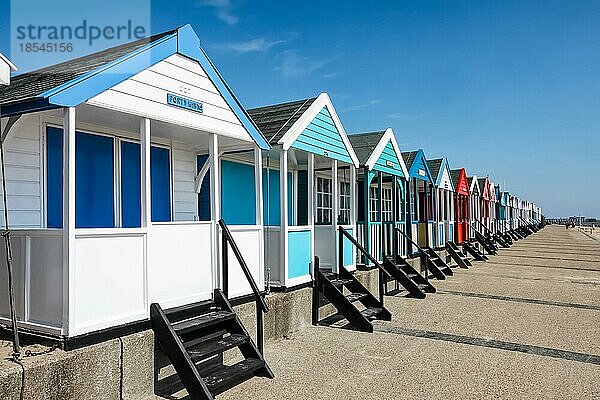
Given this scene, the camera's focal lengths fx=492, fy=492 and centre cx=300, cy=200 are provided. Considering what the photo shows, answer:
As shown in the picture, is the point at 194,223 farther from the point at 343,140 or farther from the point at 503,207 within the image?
the point at 503,207

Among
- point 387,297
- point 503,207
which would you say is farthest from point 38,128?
point 503,207

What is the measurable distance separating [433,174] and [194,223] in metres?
13.4

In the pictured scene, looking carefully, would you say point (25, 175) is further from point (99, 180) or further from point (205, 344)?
point (205, 344)

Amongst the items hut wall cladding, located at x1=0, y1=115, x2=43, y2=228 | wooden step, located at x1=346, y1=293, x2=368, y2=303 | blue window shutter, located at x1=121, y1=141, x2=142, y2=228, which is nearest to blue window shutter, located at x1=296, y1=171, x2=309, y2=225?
wooden step, located at x1=346, y1=293, x2=368, y2=303

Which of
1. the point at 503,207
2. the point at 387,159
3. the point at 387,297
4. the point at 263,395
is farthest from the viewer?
the point at 503,207

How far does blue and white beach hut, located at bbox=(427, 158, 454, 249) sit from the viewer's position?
57.0ft

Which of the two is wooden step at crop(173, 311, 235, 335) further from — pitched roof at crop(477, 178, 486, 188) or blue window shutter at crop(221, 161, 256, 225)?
pitched roof at crop(477, 178, 486, 188)

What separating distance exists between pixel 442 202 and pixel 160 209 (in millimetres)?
13421

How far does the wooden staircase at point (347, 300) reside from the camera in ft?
26.3

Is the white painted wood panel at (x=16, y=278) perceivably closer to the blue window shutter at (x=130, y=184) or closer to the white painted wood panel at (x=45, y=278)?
the white painted wood panel at (x=45, y=278)

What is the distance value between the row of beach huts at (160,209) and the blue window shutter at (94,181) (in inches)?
0.6

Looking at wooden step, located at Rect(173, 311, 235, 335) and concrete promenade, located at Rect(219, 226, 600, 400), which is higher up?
wooden step, located at Rect(173, 311, 235, 335)

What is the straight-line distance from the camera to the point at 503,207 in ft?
126

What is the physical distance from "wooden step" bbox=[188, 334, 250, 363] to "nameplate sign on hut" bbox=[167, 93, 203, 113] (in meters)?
2.74
